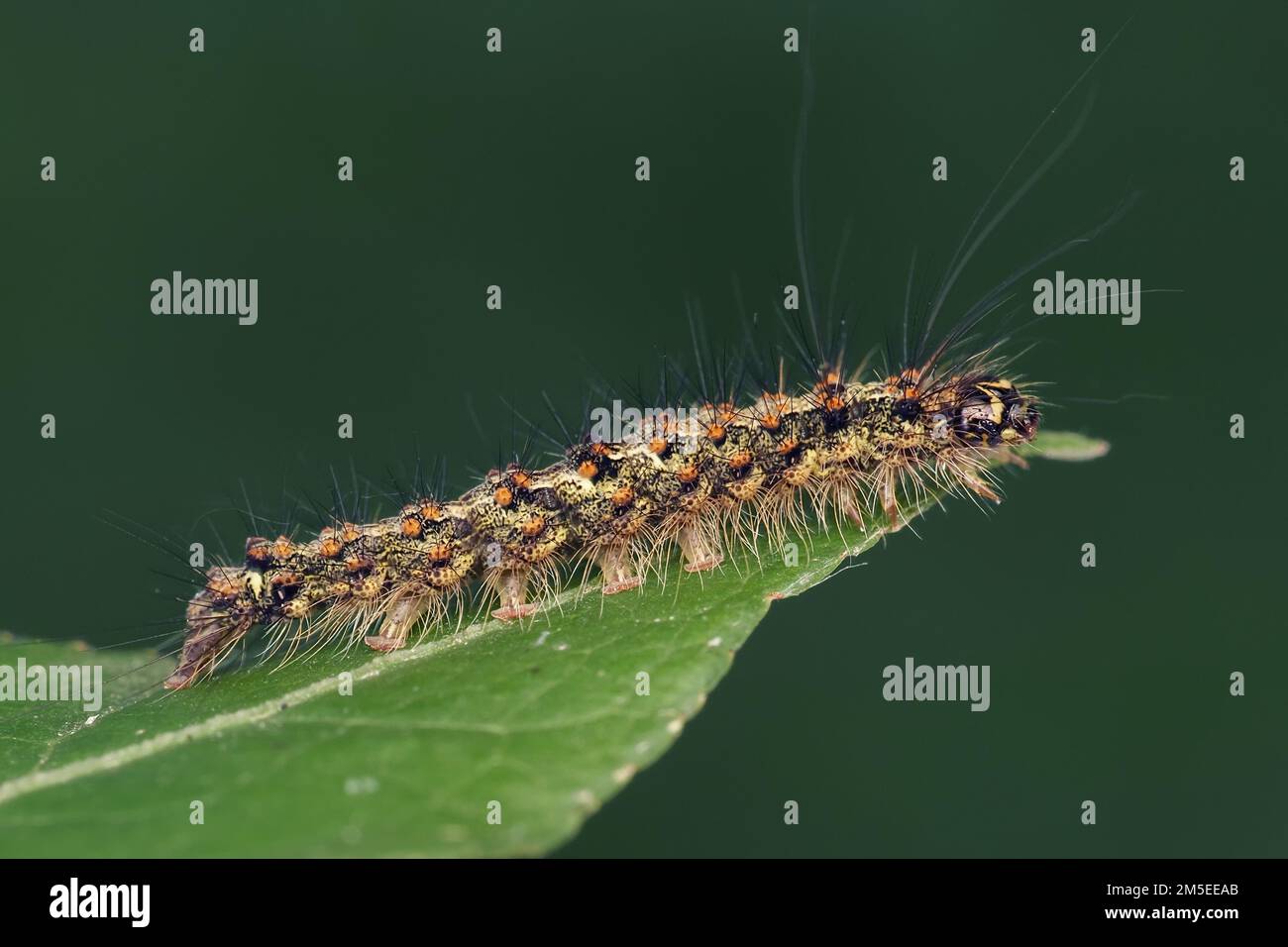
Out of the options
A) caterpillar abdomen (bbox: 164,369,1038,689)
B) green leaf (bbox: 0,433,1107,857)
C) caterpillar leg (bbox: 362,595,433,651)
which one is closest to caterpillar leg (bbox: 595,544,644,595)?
caterpillar abdomen (bbox: 164,369,1038,689)

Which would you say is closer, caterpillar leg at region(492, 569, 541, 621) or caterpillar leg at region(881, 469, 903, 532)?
caterpillar leg at region(492, 569, 541, 621)

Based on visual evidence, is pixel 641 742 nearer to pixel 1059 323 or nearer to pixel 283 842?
pixel 283 842

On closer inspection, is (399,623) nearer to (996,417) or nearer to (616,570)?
(616,570)

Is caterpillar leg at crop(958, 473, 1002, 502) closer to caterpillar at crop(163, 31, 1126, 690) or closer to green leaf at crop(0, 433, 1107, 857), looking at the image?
caterpillar at crop(163, 31, 1126, 690)

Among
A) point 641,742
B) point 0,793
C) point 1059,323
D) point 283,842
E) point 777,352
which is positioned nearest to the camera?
point 283,842

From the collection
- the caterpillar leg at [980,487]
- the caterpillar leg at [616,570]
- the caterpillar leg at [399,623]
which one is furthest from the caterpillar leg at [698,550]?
the caterpillar leg at [980,487]

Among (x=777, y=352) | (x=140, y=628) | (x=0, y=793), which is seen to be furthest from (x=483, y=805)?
(x=777, y=352)
